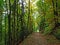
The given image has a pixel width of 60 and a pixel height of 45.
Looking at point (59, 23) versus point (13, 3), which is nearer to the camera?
point (13, 3)

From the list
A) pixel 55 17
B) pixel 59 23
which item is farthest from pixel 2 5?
pixel 59 23

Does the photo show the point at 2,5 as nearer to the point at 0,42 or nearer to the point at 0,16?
the point at 0,16

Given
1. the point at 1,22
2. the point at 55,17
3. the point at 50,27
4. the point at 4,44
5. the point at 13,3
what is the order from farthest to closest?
the point at 50,27 < the point at 55,17 < the point at 13,3 < the point at 1,22 < the point at 4,44

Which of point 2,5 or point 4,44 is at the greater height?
point 2,5

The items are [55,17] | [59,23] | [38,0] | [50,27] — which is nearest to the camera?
[55,17]

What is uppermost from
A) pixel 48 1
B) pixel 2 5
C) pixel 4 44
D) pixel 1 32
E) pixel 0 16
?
pixel 48 1

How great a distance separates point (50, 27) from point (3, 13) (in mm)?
10727

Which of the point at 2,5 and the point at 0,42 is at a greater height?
the point at 2,5

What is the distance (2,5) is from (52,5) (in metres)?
9.29

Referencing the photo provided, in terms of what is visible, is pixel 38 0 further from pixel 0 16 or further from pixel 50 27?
pixel 0 16

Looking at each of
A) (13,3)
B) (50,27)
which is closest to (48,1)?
(50,27)

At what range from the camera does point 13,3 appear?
37.4ft

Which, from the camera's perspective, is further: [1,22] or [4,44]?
[1,22]

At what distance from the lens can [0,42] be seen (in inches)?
383
